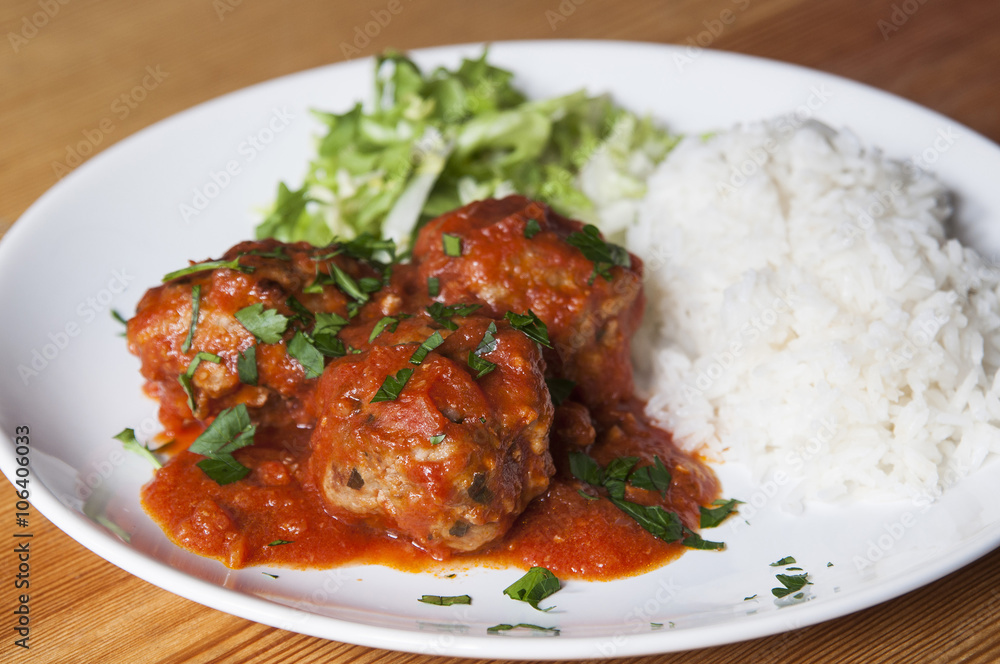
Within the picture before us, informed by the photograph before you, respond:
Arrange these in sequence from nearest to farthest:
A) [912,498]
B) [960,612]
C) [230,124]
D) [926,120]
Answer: [960,612]
[912,498]
[926,120]
[230,124]

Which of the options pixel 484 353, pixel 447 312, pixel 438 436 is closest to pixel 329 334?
pixel 447 312

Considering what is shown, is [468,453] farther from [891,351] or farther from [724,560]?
[891,351]

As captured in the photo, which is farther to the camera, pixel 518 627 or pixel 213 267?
pixel 213 267

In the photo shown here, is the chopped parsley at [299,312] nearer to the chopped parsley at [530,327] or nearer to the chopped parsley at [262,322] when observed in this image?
the chopped parsley at [262,322]

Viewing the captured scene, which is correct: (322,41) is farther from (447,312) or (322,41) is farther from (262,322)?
(447,312)

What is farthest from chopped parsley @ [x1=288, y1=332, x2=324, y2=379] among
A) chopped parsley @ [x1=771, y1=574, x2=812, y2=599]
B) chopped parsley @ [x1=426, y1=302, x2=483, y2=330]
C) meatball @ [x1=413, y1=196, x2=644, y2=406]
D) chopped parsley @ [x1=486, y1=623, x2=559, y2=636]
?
chopped parsley @ [x1=771, y1=574, x2=812, y2=599]

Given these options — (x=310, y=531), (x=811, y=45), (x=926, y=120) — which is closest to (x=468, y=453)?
(x=310, y=531)
